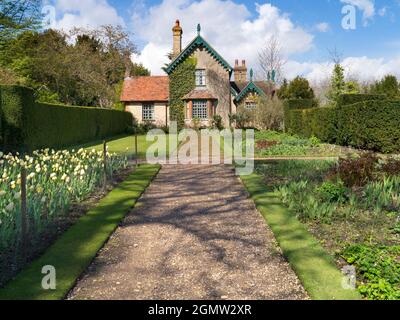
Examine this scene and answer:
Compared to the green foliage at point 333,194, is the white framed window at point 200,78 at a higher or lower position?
higher

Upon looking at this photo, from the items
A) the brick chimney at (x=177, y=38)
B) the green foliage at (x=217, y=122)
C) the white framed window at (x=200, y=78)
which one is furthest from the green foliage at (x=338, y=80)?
the brick chimney at (x=177, y=38)

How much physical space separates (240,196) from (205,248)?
342 cm

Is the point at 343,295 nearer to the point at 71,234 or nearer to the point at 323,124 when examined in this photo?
the point at 71,234

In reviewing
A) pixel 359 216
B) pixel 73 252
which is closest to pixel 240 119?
pixel 359 216

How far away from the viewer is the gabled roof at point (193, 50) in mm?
34219

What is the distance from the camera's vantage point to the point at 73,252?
187 inches

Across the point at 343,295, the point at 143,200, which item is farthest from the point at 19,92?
the point at 343,295

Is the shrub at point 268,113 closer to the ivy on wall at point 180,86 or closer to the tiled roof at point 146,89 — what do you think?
the ivy on wall at point 180,86

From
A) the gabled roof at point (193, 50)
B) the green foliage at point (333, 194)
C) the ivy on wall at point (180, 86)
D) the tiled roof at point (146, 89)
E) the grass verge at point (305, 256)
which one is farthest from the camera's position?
the tiled roof at point (146, 89)

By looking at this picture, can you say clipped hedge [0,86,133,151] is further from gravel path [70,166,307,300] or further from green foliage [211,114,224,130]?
green foliage [211,114,224,130]

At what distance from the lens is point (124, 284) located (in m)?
3.89

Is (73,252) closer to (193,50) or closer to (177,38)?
(193,50)

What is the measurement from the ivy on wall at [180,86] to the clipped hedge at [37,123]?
1063 cm

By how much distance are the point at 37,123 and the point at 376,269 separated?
1551 cm
